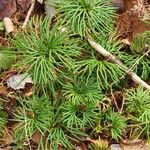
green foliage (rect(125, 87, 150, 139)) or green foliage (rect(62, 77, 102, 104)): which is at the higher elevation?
green foliage (rect(62, 77, 102, 104))

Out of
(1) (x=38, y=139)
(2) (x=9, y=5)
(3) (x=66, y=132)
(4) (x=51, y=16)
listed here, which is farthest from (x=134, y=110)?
(2) (x=9, y=5)

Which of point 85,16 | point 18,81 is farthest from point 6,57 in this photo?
point 85,16

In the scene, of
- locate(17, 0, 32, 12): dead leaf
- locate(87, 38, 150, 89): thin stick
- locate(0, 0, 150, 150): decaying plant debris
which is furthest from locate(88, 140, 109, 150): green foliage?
locate(17, 0, 32, 12): dead leaf

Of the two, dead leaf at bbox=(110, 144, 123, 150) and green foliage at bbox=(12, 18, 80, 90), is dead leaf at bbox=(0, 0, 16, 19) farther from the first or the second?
dead leaf at bbox=(110, 144, 123, 150)

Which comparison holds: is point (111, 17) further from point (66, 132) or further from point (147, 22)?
point (66, 132)

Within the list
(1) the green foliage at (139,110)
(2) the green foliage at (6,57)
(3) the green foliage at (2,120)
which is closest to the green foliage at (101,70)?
(1) the green foliage at (139,110)

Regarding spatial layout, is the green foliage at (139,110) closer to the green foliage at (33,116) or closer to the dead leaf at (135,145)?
the dead leaf at (135,145)
